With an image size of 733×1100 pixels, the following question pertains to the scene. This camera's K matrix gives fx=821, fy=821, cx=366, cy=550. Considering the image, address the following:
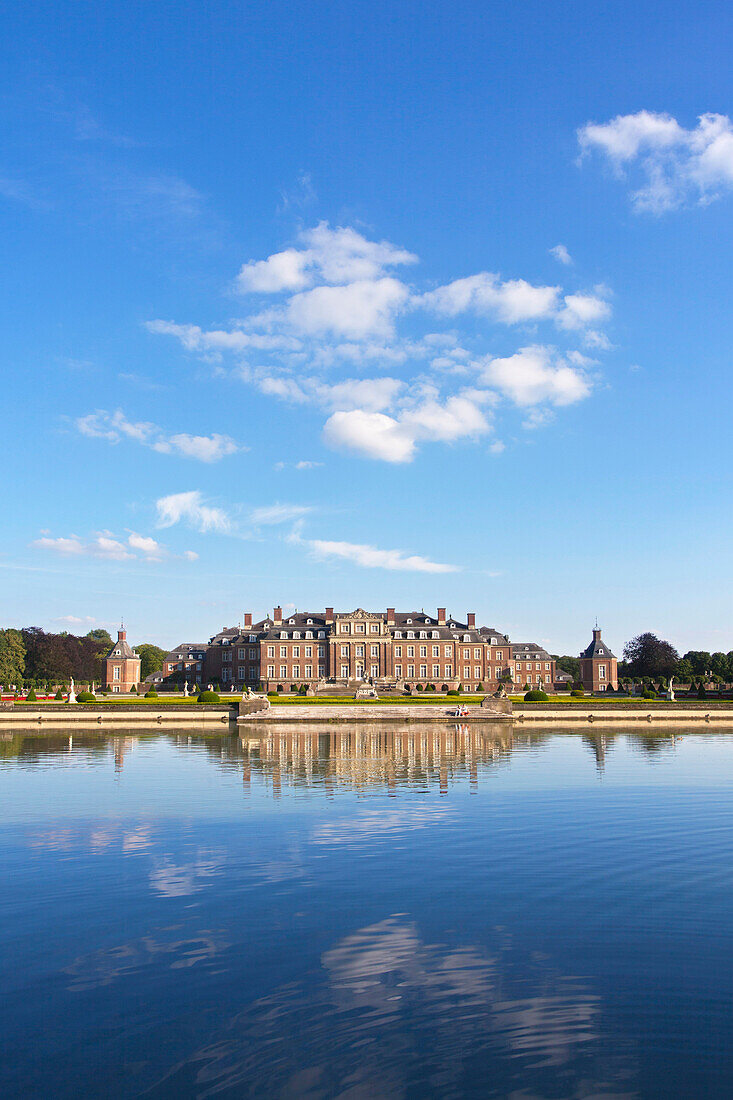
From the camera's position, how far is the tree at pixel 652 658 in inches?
A: 3895

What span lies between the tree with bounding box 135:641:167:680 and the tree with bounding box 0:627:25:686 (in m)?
31.5

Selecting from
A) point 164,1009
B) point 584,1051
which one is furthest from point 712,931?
point 164,1009

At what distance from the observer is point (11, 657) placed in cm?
9619

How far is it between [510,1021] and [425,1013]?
0.97 m

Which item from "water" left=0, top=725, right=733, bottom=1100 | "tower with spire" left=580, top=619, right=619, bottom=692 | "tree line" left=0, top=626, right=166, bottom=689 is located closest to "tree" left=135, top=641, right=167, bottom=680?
"tree line" left=0, top=626, right=166, bottom=689

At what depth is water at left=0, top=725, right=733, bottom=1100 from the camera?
27.4 ft

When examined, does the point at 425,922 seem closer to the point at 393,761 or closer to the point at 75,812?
the point at 75,812

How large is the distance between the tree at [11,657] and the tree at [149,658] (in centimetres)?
3145

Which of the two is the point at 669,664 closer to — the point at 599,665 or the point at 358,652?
the point at 599,665

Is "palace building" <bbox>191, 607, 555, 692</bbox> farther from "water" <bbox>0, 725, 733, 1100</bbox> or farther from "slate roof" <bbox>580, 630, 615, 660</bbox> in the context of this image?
"water" <bbox>0, 725, 733, 1100</bbox>

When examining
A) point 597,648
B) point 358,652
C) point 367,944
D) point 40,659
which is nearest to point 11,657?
point 40,659

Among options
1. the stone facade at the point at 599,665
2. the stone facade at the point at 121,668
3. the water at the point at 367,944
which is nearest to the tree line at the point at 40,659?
the stone facade at the point at 121,668

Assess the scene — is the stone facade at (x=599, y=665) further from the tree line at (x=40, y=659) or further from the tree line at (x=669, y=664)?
the tree line at (x=40, y=659)

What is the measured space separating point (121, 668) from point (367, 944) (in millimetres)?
89892
